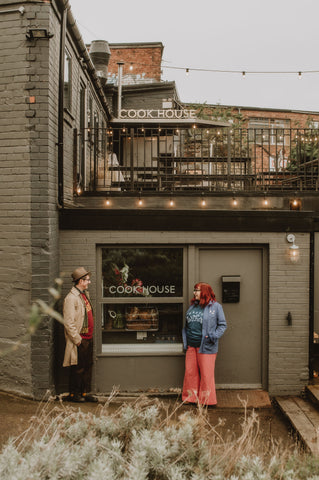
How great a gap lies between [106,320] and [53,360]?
114 cm

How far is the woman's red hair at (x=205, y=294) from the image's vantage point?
7.09 m

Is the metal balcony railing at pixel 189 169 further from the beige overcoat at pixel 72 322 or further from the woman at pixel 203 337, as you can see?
the beige overcoat at pixel 72 322

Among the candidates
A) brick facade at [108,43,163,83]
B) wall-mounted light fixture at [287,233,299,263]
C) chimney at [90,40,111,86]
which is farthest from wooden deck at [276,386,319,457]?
brick facade at [108,43,163,83]

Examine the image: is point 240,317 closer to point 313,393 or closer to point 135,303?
point 313,393

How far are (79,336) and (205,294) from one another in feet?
6.44

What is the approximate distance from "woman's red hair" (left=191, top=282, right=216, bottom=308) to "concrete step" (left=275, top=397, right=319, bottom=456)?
1.98 meters

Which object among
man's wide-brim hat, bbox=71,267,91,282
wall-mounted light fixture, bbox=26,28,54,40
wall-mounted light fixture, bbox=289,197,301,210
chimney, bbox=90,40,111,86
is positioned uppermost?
chimney, bbox=90,40,111,86

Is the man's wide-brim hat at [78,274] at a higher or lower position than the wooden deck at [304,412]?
higher

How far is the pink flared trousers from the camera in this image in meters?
7.12

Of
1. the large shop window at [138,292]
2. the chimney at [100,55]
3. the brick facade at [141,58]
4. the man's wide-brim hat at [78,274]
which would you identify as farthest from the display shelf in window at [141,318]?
the brick facade at [141,58]

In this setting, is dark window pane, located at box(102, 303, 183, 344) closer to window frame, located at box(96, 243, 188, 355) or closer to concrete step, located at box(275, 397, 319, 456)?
window frame, located at box(96, 243, 188, 355)

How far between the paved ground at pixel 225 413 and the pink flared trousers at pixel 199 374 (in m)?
0.25

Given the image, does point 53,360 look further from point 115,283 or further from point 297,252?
point 297,252

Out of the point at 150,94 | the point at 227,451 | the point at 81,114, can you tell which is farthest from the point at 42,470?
the point at 150,94
